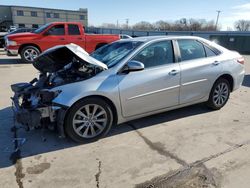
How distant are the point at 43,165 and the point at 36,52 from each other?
9.13m

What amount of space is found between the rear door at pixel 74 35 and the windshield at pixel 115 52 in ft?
24.0

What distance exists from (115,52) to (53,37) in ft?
25.9

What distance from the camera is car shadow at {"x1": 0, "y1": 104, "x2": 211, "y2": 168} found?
3486mm

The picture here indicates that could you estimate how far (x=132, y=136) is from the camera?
396 cm

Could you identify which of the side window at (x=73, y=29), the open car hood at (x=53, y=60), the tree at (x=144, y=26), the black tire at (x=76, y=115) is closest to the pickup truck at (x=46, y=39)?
the side window at (x=73, y=29)

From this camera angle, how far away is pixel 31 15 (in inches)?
2675

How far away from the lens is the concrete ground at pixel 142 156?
285cm

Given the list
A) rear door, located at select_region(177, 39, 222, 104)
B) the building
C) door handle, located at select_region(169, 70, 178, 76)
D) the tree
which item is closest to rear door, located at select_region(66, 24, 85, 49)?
rear door, located at select_region(177, 39, 222, 104)

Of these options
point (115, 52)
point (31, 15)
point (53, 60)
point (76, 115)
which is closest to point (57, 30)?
point (53, 60)

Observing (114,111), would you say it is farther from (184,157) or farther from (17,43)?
(17,43)

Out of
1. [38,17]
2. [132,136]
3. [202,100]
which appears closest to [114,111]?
[132,136]

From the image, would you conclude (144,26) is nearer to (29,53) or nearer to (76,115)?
(29,53)

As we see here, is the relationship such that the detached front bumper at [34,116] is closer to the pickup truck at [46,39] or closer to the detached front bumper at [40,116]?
the detached front bumper at [40,116]

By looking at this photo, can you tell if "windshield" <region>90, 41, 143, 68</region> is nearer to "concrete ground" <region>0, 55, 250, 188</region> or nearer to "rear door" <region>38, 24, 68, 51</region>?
"concrete ground" <region>0, 55, 250, 188</region>
